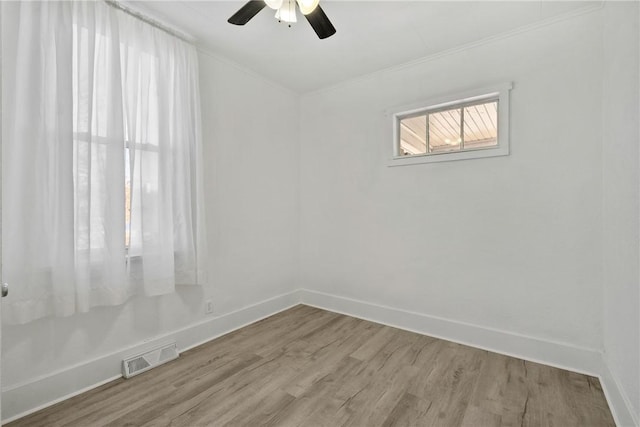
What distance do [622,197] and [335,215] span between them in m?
2.46

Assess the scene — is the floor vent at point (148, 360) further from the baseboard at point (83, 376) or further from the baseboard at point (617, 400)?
the baseboard at point (617, 400)

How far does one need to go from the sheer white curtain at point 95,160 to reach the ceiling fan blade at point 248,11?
0.79 m

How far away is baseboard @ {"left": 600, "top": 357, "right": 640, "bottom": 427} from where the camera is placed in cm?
168

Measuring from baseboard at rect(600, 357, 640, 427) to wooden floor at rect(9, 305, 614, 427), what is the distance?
0.18 ft

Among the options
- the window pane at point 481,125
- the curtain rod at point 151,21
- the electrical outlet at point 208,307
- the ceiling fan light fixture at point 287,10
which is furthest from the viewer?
the electrical outlet at point 208,307

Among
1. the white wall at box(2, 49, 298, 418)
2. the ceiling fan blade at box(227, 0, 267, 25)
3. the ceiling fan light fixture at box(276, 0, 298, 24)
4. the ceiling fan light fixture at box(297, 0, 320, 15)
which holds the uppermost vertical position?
the ceiling fan light fixture at box(276, 0, 298, 24)

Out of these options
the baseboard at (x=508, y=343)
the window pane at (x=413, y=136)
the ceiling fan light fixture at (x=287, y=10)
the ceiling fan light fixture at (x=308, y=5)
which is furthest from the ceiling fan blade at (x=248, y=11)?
the baseboard at (x=508, y=343)

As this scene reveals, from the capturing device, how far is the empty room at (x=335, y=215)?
189cm

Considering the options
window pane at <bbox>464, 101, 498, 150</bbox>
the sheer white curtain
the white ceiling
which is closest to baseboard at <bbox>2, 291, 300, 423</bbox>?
the sheer white curtain

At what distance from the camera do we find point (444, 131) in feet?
10.1

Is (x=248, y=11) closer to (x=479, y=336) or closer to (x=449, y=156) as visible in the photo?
(x=449, y=156)

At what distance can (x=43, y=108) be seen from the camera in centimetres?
190

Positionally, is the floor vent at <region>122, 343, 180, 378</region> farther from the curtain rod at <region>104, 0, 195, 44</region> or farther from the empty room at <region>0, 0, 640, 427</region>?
the curtain rod at <region>104, 0, 195, 44</region>

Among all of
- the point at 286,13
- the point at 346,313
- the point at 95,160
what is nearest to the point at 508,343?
the point at 346,313
